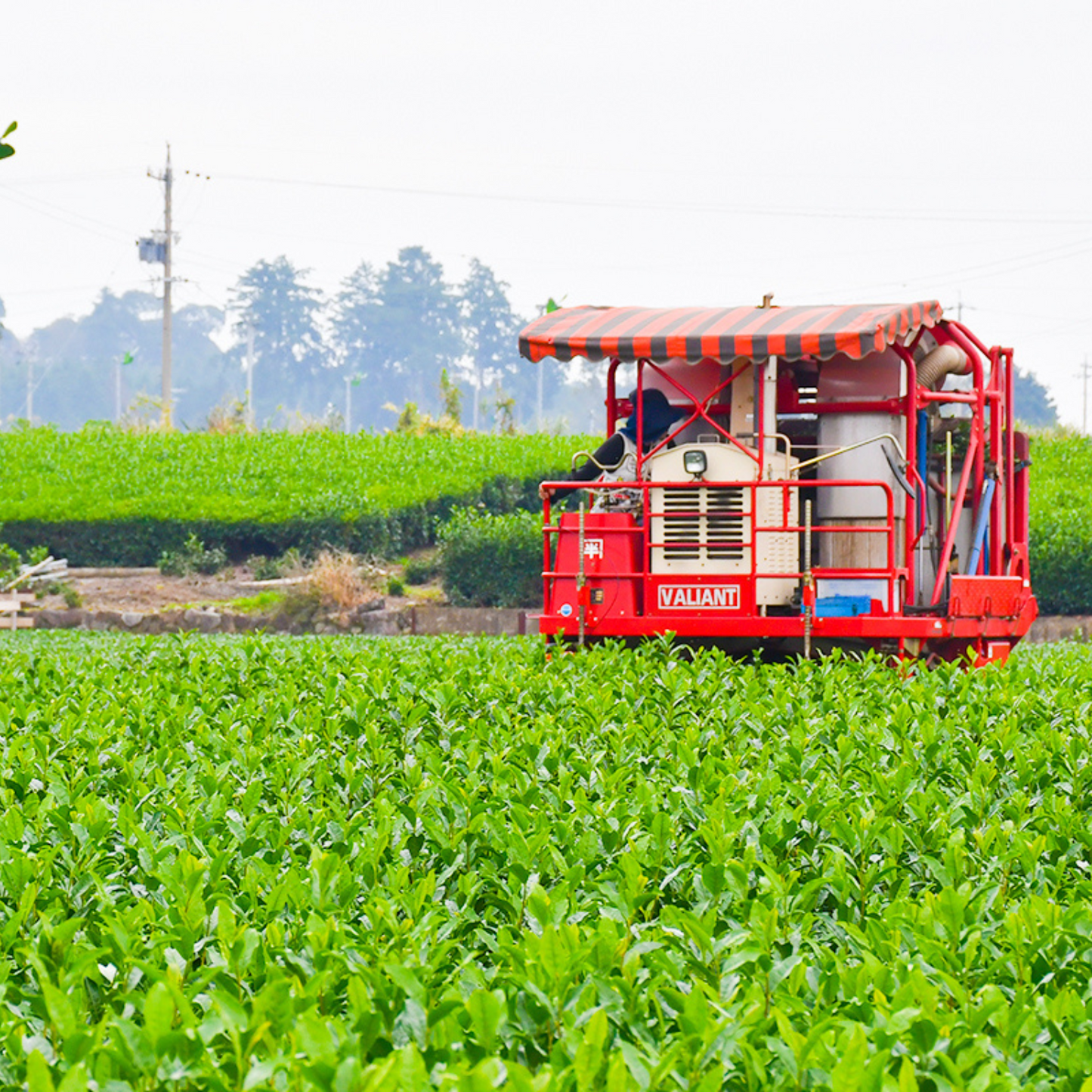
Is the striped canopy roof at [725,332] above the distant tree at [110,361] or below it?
below

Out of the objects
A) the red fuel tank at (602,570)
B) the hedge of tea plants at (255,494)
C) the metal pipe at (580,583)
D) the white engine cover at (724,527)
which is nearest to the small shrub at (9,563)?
the hedge of tea plants at (255,494)

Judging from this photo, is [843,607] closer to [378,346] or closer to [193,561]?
[193,561]

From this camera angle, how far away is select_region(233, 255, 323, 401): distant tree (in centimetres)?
11550

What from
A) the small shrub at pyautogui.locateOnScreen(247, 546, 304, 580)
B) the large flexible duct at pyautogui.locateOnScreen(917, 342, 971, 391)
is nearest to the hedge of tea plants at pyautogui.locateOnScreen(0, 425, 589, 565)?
the small shrub at pyautogui.locateOnScreen(247, 546, 304, 580)

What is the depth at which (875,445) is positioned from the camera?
11961 mm

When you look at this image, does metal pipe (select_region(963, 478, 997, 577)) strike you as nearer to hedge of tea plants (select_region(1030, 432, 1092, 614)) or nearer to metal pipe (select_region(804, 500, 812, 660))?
metal pipe (select_region(804, 500, 812, 660))

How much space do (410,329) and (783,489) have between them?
105 m

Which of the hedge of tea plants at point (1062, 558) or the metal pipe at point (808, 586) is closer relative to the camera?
the metal pipe at point (808, 586)

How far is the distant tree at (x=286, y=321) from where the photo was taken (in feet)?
379

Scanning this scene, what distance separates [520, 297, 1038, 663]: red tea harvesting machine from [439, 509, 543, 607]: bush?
1286cm

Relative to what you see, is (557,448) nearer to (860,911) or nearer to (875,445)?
(875,445)

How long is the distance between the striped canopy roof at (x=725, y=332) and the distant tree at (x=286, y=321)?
105767mm

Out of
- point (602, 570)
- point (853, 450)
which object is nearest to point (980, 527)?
point (853, 450)

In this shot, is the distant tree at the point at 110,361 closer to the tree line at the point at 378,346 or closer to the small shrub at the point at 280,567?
the tree line at the point at 378,346
